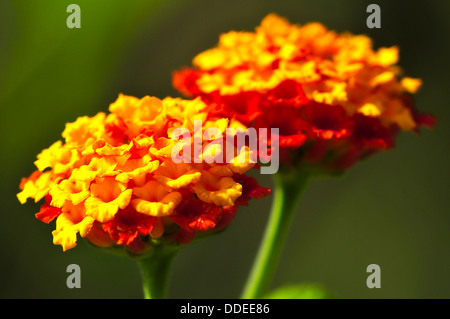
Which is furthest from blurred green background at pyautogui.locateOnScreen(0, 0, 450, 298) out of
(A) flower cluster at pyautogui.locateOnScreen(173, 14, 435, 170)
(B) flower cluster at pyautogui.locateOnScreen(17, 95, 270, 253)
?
(B) flower cluster at pyautogui.locateOnScreen(17, 95, 270, 253)

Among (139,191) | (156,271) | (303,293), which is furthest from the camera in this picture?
(303,293)

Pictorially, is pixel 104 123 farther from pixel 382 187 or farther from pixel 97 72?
pixel 382 187

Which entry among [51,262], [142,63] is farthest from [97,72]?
[51,262]

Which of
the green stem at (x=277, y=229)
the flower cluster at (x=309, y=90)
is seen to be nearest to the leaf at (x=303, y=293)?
the green stem at (x=277, y=229)

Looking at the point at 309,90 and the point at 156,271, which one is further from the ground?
the point at 309,90

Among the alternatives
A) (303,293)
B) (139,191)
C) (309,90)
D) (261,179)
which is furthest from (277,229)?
(261,179)

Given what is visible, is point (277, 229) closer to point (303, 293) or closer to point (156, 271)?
point (303, 293)
